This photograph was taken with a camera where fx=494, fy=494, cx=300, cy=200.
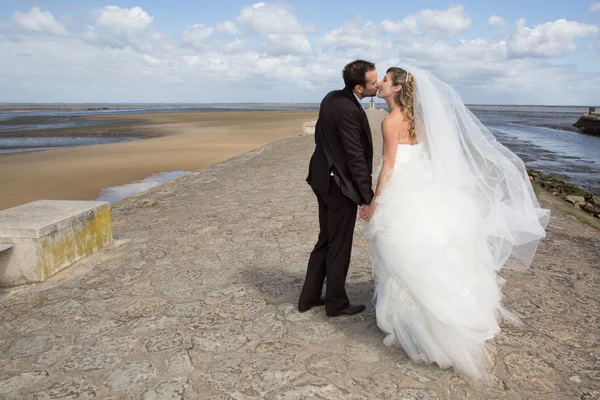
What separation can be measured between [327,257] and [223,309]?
109 cm

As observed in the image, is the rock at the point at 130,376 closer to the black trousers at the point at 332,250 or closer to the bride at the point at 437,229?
the black trousers at the point at 332,250

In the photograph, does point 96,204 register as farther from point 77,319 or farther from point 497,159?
point 497,159

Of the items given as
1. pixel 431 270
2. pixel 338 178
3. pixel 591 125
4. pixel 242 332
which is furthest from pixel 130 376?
pixel 591 125

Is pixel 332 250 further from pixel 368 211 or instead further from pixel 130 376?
pixel 130 376

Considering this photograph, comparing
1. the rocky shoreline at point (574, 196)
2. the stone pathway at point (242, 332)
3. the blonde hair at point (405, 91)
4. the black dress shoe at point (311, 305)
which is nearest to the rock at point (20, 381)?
the stone pathway at point (242, 332)

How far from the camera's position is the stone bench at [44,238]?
487cm

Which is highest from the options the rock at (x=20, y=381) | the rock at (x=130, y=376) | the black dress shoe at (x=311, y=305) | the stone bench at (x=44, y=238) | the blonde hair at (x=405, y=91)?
the blonde hair at (x=405, y=91)

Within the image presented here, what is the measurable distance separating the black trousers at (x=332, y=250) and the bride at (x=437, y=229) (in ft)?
0.73

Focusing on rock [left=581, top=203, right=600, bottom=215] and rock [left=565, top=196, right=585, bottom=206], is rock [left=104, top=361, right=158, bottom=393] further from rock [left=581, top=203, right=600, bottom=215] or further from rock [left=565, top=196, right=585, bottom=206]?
rock [left=565, top=196, right=585, bottom=206]

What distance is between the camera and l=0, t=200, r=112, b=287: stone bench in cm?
487

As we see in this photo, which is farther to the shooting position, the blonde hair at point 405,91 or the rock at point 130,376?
the blonde hair at point 405,91

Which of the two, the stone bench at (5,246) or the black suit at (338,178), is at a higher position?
the black suit at (338,178)

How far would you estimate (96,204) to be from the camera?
19.4ft

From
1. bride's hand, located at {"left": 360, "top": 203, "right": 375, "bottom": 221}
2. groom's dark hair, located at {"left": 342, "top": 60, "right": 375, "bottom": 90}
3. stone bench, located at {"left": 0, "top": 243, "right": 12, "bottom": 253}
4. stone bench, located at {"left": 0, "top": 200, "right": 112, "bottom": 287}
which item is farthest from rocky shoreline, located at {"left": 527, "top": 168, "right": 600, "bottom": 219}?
stone bench, located at {"left": 0, "top": 243, "right": 12, "bottom": 253}
